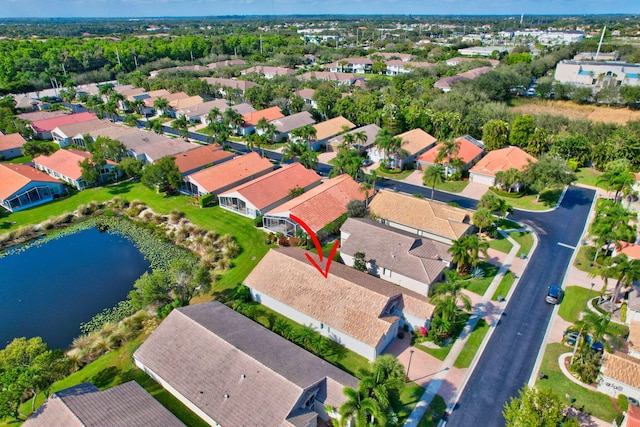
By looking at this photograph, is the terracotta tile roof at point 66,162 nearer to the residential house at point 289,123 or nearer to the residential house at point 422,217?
the residential house at point 289,123

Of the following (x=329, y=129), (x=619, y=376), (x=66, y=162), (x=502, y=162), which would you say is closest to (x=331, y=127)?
(x=329, y=129)

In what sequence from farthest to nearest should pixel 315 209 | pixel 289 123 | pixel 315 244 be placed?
pixel 289 123 → pixel 315 209 → pixel 315 244

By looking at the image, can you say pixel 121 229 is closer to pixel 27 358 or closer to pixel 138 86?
pixel 27 358

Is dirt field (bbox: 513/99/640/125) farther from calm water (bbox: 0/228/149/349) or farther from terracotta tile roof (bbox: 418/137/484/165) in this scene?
calm water (bbox: 0/228/149/349)

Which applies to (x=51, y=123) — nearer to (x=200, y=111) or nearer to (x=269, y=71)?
(x=200, y=111)

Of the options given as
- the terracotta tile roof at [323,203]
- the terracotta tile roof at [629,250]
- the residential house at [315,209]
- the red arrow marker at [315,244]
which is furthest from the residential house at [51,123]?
the terracotta tile roof at [629,250]

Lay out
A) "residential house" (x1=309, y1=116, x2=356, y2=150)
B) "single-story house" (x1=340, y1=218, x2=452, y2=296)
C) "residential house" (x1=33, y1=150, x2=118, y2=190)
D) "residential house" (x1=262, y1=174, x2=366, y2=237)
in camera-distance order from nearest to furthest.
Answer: "single-story house" (x1=340, y1=218, x2=452, y2=296) < "residential house" (x1=262, y1=174, x2=366, y2=237) < "residential house" (x1=33, y1=150, x2=118, y2=190) < "residential house" (x1=309, y1=116, x2=356, y2=150)

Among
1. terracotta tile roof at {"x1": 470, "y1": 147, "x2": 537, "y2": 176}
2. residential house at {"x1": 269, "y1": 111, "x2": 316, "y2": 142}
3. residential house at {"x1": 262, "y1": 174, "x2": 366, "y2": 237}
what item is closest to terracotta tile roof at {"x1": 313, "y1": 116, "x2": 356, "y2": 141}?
residential house at {"x1": 269, "y1": 111, "x2": 316, "y2": 142}

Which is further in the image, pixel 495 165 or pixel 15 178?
pixel 495 165
